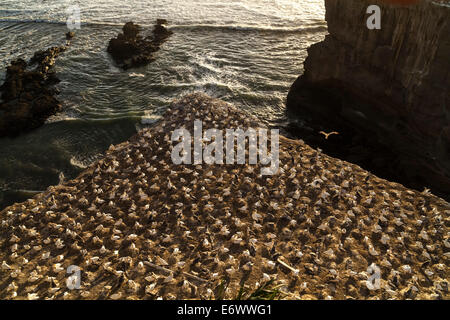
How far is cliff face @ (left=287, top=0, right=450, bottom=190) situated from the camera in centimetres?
1034

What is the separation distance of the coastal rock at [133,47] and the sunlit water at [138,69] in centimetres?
68

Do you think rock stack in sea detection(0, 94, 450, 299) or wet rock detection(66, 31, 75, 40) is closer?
rock stack in sea detection(0, 94, 450, 299)

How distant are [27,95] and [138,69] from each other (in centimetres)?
656

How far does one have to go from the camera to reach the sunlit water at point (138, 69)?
13.8 meters

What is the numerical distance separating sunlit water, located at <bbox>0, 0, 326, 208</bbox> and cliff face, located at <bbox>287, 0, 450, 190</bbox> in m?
2.95

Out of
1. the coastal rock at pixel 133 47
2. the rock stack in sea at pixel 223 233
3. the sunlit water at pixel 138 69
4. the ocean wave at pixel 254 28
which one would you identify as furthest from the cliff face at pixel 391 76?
the coastal rock at pixel 133 47

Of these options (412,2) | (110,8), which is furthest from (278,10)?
(412,2)

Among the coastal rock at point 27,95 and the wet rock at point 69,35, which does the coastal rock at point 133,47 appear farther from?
the wet rock at point 69,35

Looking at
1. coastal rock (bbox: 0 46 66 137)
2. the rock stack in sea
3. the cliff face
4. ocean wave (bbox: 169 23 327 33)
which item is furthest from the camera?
ocean wave (bbox: 169 23 327 33)

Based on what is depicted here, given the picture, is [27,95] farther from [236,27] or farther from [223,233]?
[236,27]

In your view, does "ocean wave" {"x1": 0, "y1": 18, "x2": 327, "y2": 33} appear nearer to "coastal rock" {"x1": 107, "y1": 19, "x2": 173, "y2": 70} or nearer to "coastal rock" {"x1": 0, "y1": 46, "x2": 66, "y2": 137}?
"coastal rock" {"x1": 107, "y1": 19, "x2": 173, "y2": 70}

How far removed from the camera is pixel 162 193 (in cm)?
1022

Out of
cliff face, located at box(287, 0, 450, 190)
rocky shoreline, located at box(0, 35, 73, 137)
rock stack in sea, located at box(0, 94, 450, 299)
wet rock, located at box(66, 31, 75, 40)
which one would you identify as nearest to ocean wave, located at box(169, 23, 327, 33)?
wet rock, located at box(66, 31, 75, 40)

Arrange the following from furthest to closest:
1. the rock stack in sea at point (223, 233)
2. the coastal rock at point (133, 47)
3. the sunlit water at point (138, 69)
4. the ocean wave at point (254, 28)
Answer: the ocean wave at point (254, 28) → the coastal rock at point (133, 47) → the sunlit water at point (138, 69) → the rock stack in sea at point (223, 233)
